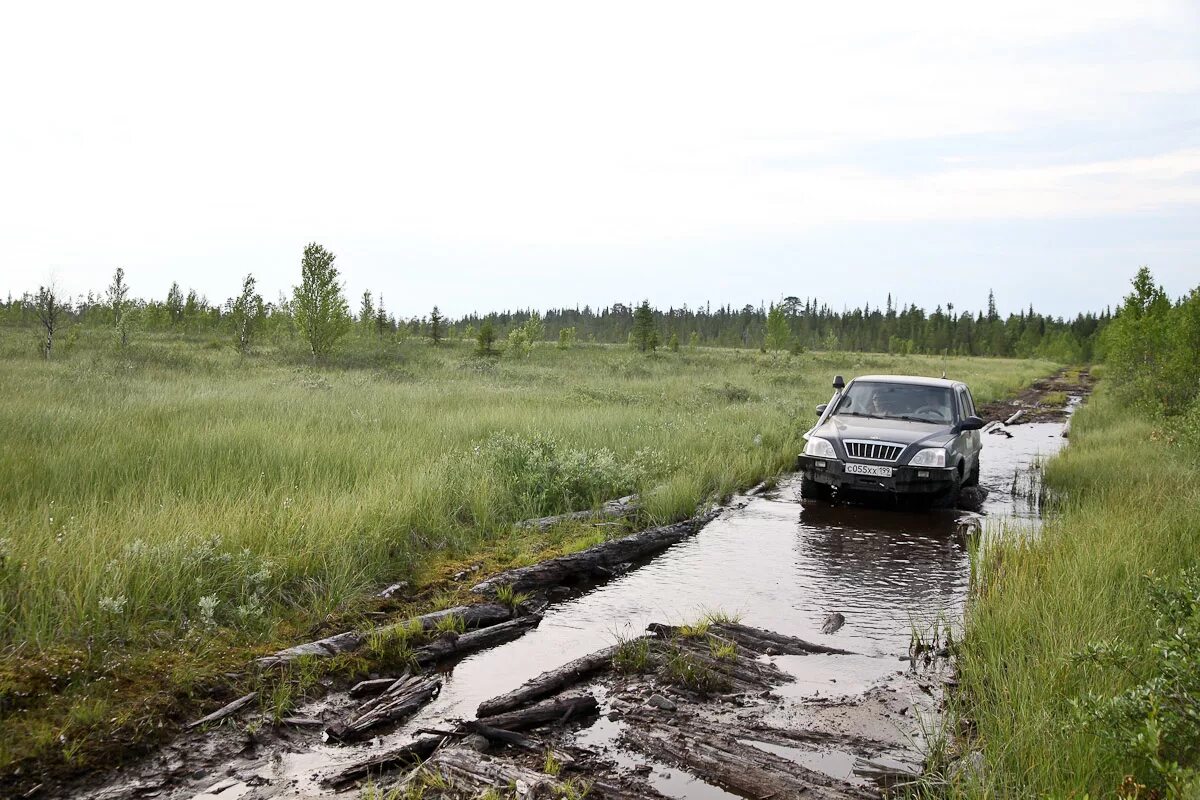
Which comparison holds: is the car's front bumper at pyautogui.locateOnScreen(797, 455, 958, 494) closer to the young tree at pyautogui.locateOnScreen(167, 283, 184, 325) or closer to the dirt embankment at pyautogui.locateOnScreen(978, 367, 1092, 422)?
the dirt embankment at pyautogui.locateOnScreen(978, 367, 1092, 422)

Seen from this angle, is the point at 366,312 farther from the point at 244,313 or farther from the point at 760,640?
the point at 760,640

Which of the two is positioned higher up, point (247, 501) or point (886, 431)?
point (886, 431)

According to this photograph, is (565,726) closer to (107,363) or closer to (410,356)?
(107,363)

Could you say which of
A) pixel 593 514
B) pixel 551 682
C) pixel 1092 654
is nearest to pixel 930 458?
pixel 593 514

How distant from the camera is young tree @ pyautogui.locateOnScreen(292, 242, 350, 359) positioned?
38.8 metres

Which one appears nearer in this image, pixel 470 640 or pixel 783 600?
pixel 470 640

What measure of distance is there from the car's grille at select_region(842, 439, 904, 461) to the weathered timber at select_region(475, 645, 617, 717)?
6.42 meters

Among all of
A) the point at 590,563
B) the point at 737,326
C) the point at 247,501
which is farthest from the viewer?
the point at 737,326

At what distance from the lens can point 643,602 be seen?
24.7 ft

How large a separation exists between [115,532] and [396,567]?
236cm

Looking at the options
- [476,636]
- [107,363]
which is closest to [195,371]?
[107,363]

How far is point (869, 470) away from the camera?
1116cm

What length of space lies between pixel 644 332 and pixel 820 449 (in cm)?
6138

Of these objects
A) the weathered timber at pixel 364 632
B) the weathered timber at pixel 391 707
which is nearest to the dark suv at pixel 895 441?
the weathered timber at pixel 364 632
